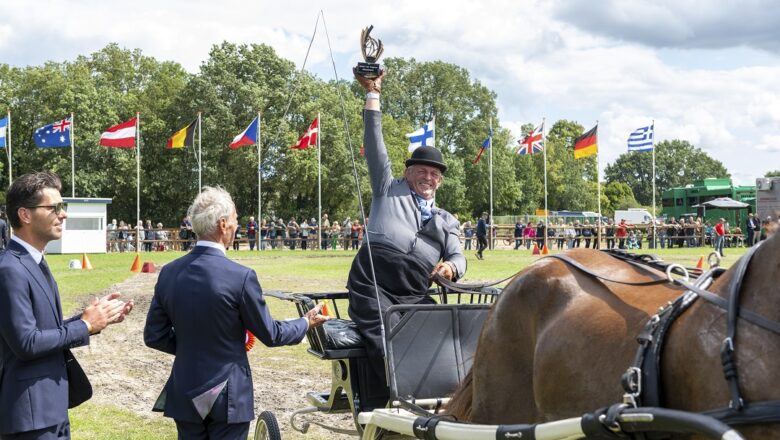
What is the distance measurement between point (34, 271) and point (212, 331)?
90 cm

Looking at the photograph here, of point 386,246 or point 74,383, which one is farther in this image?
point 386,246

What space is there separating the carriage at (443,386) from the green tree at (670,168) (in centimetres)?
12247

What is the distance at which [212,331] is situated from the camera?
4137 mm

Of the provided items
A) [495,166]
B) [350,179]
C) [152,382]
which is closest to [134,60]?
[350,179]

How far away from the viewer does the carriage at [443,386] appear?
281 cm

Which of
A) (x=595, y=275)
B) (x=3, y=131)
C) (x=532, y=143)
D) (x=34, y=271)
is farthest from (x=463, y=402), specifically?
(x=3, y=131)

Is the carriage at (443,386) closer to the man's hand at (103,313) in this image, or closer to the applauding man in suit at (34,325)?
the man's hand at (103,313)

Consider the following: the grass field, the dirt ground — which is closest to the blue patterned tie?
the dirt ground

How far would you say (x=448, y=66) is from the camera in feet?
234

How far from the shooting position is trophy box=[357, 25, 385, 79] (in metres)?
5.50

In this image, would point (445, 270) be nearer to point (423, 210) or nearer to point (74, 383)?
point (423, 210)

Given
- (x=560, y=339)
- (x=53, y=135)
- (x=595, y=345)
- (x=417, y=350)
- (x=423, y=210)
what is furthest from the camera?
(x=53, y=135)

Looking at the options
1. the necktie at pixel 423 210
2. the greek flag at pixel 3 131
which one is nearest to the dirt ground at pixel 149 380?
the necktie at pixel 423 210

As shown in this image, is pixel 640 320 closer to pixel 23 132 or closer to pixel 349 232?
pixel 349 232
